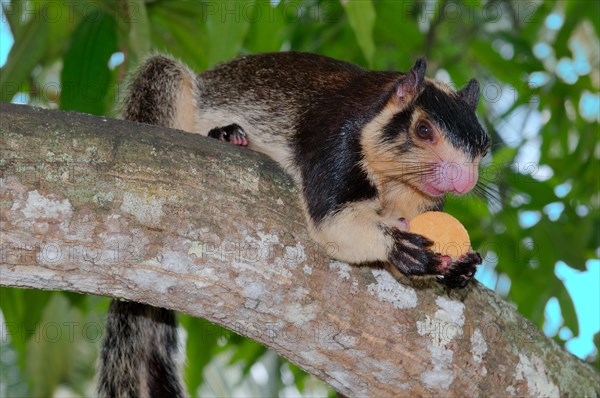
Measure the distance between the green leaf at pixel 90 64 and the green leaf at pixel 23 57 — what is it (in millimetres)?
166

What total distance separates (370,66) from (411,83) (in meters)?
0.66

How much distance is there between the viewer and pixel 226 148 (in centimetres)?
282

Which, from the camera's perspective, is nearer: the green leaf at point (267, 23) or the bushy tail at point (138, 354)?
the bushy tail at point (138, 354)

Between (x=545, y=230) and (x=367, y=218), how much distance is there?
66.7 inches

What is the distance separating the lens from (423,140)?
3.06m

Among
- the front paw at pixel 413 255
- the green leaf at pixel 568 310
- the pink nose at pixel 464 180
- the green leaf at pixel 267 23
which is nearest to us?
the front paw at pixel 413 255

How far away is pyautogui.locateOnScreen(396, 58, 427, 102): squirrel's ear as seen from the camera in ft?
10.5

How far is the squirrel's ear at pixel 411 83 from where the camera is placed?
10.5 feet

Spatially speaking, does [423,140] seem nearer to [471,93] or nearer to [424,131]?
[424,131]

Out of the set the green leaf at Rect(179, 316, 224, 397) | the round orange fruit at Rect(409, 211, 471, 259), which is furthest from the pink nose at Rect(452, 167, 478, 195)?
the green leaf at Rect(179, 316, 224, 397)

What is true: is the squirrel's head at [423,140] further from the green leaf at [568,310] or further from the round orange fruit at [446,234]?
the green leaf at [568,310]

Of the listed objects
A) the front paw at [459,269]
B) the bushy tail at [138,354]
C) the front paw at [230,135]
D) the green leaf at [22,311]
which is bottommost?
the bushy tail at [138,354]

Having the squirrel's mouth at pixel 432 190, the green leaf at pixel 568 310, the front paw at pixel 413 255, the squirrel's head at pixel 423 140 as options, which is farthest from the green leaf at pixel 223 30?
the green leaf at pixel 568 310

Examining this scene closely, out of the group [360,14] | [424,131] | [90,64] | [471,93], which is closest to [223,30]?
[360,14]
